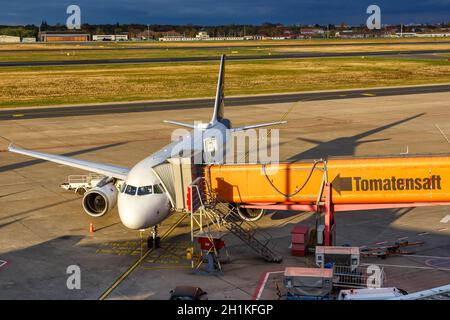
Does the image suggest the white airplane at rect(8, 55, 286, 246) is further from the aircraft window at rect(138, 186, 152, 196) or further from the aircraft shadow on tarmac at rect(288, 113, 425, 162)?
the aircraft shadow on tarmac at rect(288, 113, 425, 162)


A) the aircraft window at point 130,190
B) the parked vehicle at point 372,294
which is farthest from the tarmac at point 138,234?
the parked vehicle at point 372,294

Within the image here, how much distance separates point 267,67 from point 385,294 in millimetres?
138129

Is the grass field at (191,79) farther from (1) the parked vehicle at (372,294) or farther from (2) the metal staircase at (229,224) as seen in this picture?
(1) the parked vehicle at (372,294)

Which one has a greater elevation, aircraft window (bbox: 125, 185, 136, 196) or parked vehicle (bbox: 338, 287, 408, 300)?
aircraft window (bbox: 125, 185, 136, 196)

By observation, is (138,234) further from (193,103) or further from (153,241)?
(193,103)

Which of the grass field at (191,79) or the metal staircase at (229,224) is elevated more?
the grass field at (191,79)

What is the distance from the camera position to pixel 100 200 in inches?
1647

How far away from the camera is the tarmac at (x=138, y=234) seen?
30.0 metres

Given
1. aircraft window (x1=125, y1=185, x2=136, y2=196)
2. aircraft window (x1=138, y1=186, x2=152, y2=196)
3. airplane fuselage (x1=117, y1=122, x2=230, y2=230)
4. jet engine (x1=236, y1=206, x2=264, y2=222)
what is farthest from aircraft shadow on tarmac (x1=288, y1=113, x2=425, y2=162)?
aircraft window (x1=125, y1=185, x2=136, y2=196)

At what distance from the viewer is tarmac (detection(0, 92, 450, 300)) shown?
30.0 metres

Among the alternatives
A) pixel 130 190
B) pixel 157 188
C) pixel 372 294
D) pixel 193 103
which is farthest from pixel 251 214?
pixel 193 103

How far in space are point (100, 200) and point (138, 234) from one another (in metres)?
5.12

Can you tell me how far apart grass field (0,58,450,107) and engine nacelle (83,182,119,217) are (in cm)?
6466

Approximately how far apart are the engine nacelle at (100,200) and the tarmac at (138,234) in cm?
81
